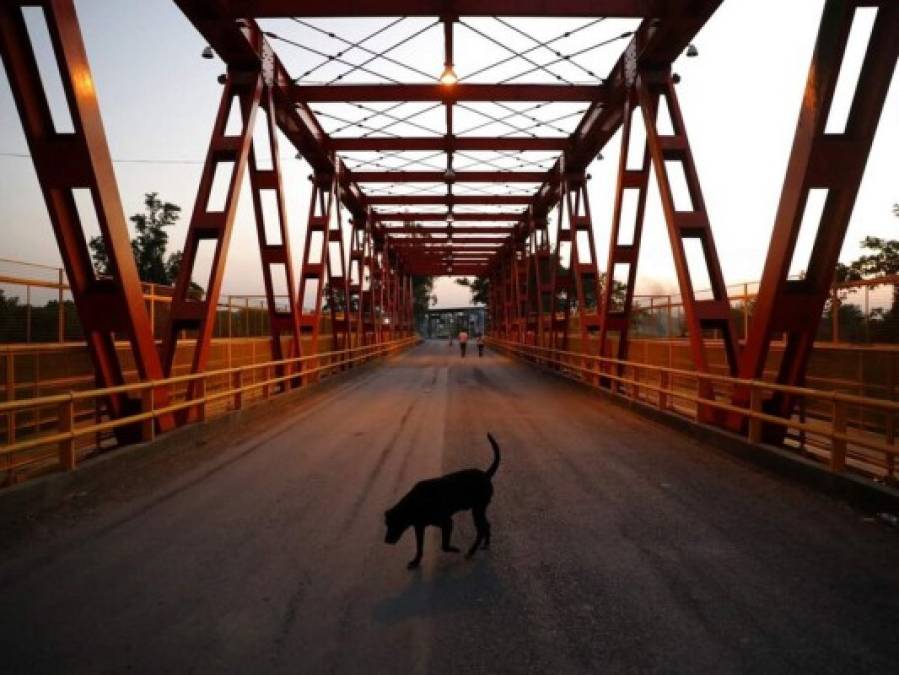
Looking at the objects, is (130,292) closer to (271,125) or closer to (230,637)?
(230,637)

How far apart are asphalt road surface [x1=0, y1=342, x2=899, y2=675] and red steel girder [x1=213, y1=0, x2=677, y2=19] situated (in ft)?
27.1

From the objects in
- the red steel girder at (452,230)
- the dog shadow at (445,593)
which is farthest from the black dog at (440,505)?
the red steel girder at (452,230)

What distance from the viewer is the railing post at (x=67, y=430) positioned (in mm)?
6484

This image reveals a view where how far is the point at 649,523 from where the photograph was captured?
5.51 metres

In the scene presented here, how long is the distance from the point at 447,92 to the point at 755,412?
1095 cm

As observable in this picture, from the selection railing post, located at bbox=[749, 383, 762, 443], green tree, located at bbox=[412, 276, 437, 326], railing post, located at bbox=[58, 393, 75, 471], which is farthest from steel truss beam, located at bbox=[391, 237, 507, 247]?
green tree, located at bbox=[412, 276, 437, 326]

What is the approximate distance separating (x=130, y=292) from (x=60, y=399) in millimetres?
2406

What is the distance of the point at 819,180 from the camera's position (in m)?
7.74

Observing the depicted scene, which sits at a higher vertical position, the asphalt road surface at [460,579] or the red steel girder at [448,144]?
the red steel girder at [448,144]

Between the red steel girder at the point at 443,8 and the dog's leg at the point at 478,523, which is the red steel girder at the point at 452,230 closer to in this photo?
the red steel girder at the point at 443,8

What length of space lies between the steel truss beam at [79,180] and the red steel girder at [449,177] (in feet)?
56.2

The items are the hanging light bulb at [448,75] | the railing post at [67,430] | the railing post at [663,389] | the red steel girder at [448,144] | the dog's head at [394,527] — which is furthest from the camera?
the red steel girder at [448,144]

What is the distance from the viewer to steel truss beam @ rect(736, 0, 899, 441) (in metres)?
7.33

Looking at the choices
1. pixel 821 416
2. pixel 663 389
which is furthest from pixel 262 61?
pixel 821 416
